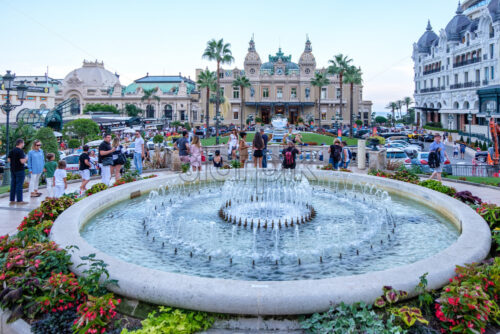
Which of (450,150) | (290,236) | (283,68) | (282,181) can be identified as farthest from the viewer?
(283,68)

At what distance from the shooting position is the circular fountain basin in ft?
14.2

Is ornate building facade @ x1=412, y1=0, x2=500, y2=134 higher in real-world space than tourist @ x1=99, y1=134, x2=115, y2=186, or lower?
higher

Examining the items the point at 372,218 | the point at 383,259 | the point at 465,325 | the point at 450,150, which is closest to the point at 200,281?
the point at 465,325

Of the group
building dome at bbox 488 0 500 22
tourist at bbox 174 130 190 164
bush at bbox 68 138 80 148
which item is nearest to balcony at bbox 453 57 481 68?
building dome at bbox 488 0 500 22

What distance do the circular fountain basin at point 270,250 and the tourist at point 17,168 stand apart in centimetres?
252

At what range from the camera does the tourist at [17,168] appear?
1041 cm

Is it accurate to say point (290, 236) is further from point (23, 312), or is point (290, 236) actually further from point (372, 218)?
point (23, 312)

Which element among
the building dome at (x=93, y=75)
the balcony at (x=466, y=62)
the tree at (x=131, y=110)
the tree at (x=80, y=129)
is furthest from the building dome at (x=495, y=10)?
the building dome at (x=93, y=75)

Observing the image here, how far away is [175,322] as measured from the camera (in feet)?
13.6

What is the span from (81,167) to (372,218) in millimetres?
8824

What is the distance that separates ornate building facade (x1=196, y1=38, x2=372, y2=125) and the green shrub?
250 ft

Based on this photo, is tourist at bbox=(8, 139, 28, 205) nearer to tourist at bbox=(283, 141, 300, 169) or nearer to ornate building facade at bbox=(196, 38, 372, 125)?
tourist at bbox=(283, 141, 300, 169)

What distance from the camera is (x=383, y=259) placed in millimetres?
6691

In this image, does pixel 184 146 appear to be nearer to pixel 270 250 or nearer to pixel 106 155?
pixel 106 155
